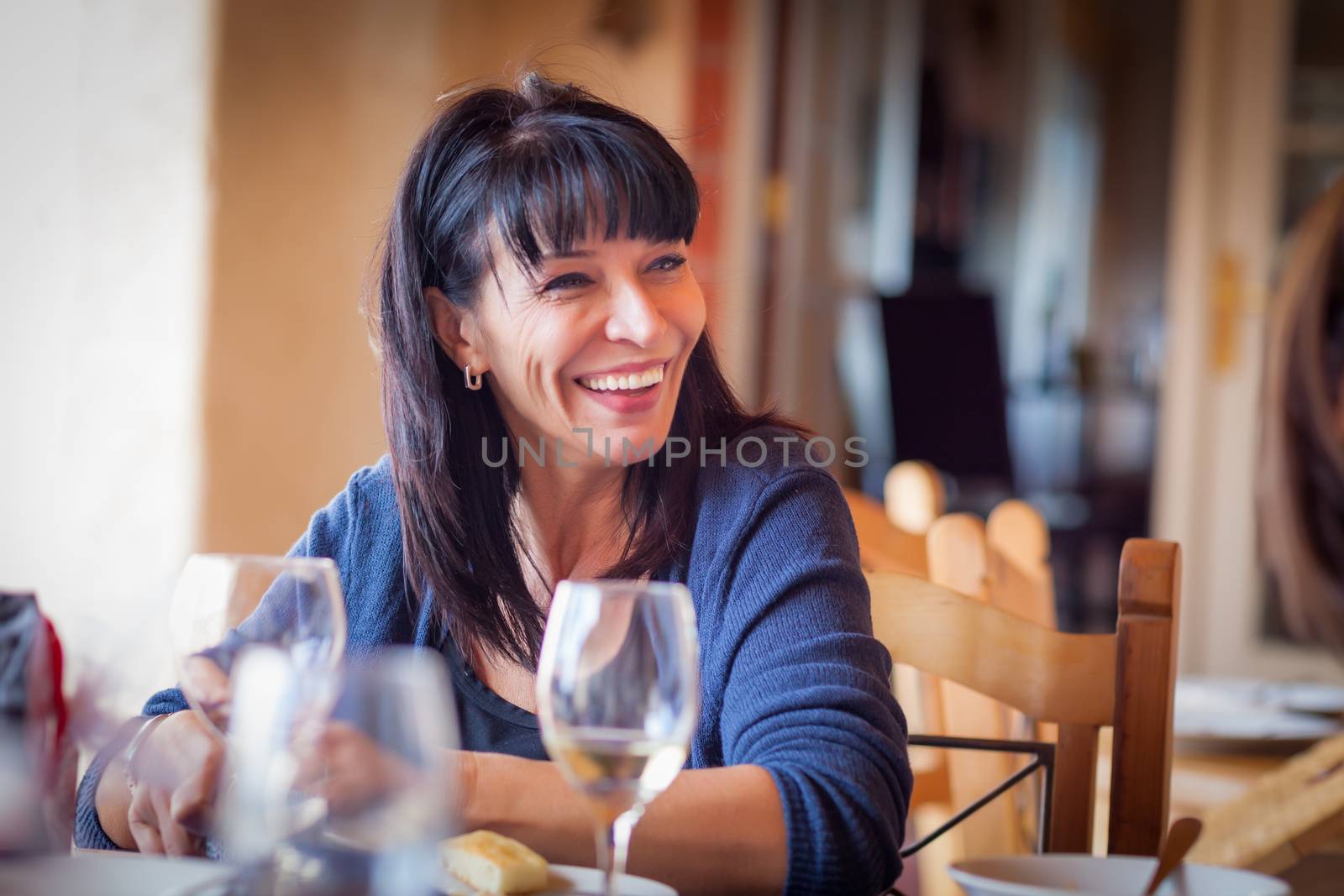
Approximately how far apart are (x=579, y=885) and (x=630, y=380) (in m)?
0.57

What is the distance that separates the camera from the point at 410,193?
1276 mm

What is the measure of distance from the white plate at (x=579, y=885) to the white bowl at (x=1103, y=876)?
0.52ft

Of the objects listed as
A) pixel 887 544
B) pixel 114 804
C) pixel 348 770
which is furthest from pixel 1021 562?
pixel 348 770

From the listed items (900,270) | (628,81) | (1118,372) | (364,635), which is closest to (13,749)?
(364,635)

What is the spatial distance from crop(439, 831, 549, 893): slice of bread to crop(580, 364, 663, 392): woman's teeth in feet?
1.83

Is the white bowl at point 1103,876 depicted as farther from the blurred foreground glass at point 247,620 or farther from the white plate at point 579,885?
the blurred foreground glass at point 247,620

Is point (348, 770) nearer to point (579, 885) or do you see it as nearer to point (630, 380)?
point (579, 885)

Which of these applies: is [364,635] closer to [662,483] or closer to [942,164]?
[662,483]

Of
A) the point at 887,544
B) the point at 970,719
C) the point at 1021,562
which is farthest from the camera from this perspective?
the point at 1021,562

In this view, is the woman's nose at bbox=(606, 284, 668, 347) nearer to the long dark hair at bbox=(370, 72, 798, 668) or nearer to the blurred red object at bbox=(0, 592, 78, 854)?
the long dark hair at bbox=(370, 72, 798, 668)

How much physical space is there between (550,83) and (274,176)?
4.57 ft

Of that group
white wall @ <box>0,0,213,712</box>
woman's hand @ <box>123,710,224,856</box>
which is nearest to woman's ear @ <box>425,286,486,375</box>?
woman's hand @ <box>123,710,224,856</box>

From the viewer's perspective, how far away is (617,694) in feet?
1.99

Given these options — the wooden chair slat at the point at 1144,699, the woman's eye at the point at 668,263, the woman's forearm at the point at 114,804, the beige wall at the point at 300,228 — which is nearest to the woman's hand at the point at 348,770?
the woman's forearm at the point at 114,804
